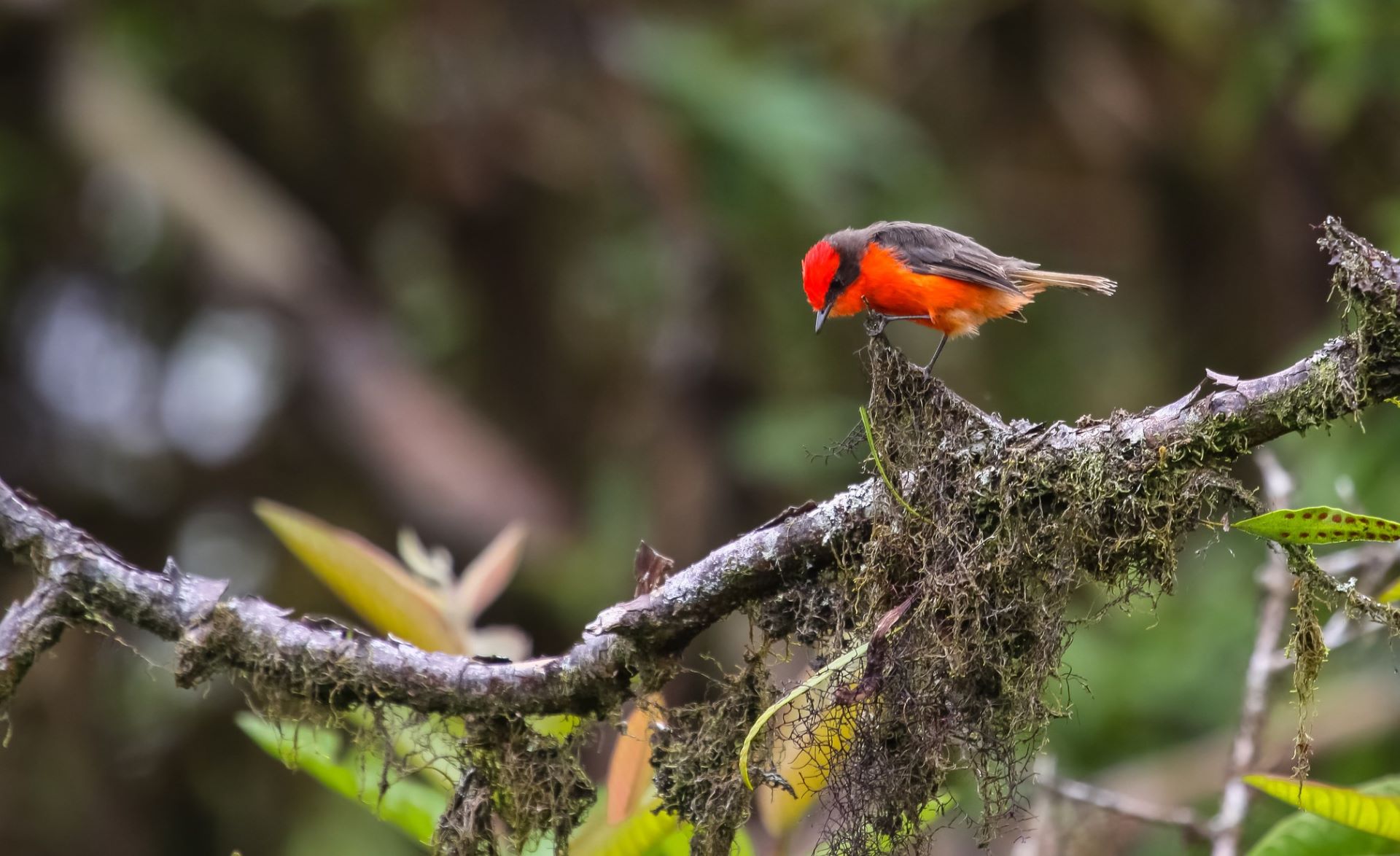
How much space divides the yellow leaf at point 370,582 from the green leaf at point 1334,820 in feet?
6.03

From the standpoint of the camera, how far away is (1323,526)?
2033 millimetres

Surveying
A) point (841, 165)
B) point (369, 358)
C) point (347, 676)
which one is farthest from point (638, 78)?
point (347, 676)

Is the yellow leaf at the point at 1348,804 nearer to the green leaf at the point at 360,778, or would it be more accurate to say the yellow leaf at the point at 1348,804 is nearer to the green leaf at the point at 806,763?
the green leaf at the point at 806,763

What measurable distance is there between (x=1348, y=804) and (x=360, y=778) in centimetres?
208

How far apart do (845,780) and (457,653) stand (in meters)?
1.12

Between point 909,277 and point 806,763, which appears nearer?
point 806,763

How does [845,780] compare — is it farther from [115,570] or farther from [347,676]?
[115,570]

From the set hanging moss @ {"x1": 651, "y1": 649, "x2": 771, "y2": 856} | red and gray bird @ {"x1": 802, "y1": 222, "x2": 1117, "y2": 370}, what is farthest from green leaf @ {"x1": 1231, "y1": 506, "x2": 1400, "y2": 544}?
red and gray bird @ {"x1": 802, "y1": 222, "x2": 1117, "y2": 370}

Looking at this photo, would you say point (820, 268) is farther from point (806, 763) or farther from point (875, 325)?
point (806, 763)

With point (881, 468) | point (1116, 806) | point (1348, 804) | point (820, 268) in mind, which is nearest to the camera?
point (881, 468)

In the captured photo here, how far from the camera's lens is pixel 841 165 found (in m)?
7.64

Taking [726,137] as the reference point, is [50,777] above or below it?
below

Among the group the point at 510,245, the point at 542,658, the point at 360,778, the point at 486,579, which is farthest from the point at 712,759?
the point at 510,245

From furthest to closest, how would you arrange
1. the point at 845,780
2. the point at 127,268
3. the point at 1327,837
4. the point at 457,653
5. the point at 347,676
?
1. the point at 127,268
2. the point at 457,653
3. the point at 1327,837
4. the point at 347,676
5. the point at 845,780
